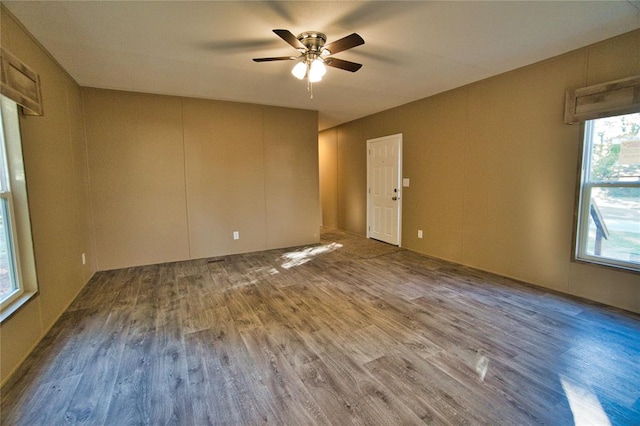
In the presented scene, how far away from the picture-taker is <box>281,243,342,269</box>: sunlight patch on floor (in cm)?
441

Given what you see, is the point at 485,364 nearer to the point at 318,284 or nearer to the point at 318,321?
the point at 318,321

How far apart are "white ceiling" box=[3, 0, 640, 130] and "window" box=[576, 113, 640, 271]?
87cm

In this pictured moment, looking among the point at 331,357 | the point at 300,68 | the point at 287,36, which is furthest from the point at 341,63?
the point at 331,357

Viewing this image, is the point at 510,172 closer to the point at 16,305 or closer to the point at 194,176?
the point at 194,176

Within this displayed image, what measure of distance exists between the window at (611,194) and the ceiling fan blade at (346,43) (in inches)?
100

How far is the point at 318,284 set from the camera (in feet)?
11.6

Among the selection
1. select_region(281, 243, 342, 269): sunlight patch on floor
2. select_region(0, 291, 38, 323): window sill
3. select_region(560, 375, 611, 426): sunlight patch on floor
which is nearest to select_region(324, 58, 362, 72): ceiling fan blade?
select_region(281, 243, 342, 269): sunlight patch on floor

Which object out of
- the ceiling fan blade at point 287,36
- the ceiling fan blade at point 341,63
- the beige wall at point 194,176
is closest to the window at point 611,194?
the ceiling fan blade at point 341,63

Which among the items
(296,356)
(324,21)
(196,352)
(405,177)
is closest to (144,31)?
(324,21)

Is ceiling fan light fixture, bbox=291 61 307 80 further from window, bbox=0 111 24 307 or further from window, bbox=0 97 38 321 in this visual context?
window, bbox=0 111 24 307

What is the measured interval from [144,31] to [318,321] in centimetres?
293

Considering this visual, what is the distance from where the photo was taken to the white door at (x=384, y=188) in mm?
5207

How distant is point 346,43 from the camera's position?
2.26 metres

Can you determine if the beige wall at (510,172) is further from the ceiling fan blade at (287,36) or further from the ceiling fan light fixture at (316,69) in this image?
the ceiling fan blade at (287,36)
